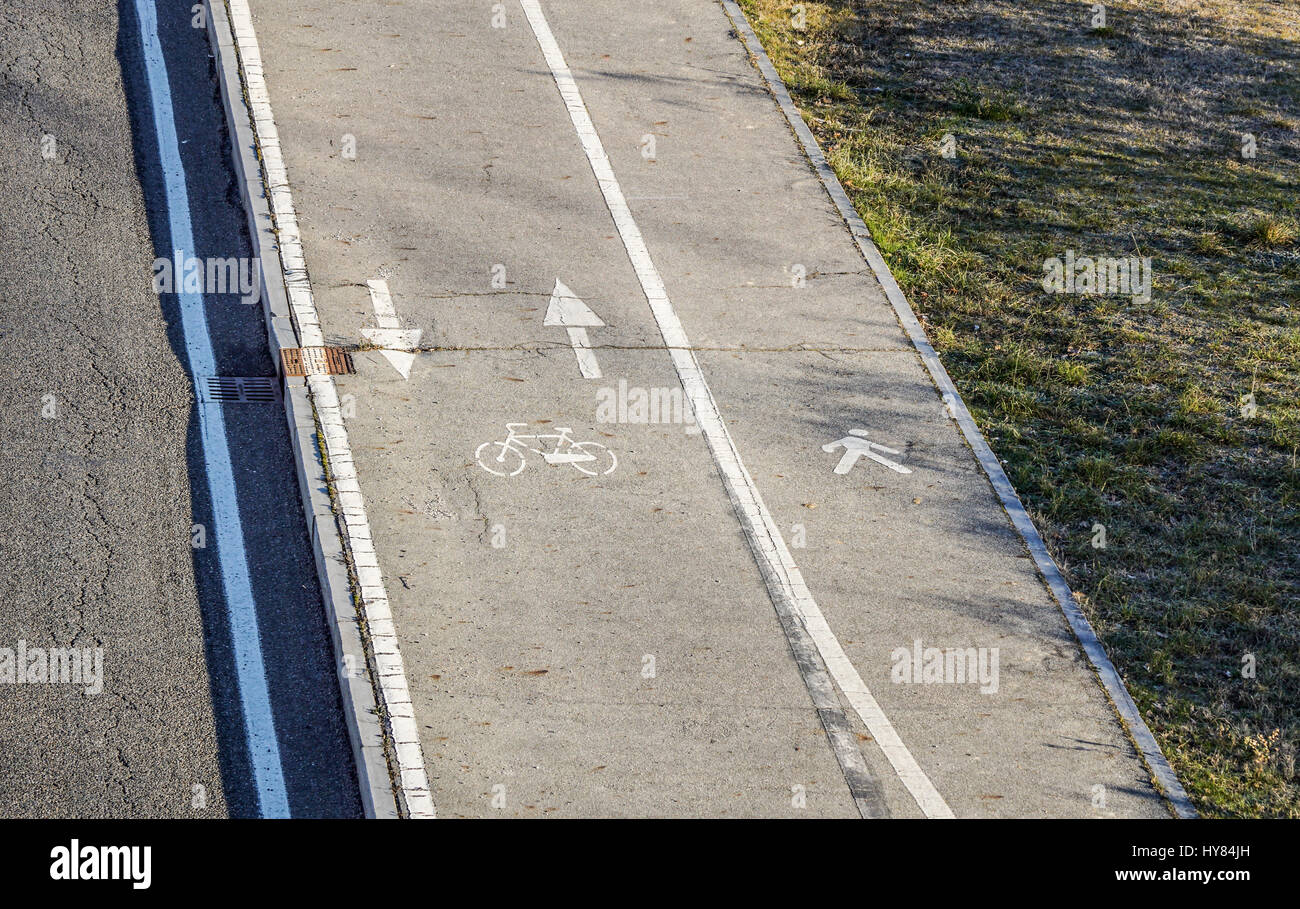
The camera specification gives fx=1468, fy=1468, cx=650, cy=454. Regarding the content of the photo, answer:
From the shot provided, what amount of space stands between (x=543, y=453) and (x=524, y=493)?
0.43m

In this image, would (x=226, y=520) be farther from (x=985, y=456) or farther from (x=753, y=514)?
(x=985, y=456)

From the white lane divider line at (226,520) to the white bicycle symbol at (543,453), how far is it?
1.64 metres

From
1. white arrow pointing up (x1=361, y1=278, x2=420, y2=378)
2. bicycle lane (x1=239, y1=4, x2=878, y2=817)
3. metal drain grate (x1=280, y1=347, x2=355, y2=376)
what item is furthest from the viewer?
white arrow pointing up (x1=361, y1=278, x2=420, y2=378)

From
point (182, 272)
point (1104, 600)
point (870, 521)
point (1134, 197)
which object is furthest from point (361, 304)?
point (1134, 197)

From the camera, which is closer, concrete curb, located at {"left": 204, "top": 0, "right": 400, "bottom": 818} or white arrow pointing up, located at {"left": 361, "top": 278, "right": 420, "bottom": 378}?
concrete curb, located at {"left": 204, "top": 0, "right": 400, "bottom": 818}

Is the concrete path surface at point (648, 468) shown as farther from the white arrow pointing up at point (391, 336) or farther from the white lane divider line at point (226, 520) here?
the white lane divider line at point (226, 520)

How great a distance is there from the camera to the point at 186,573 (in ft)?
28.1

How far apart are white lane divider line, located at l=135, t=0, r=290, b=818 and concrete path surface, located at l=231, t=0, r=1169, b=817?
0.76 metres

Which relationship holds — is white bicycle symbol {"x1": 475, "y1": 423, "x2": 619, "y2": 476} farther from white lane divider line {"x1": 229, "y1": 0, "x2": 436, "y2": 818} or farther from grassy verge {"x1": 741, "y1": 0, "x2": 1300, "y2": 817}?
grassy verge {"x1": 741, "y1": 0, "x2": 1300, "y2": 817}

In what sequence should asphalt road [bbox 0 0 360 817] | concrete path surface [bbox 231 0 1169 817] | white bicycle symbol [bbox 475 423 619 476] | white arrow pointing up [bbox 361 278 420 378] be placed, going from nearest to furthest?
asphalt road [bbox 0 0 360 817] → concrete path surface [bbox 231 0 1169 817] → white bicycle symbol [bbox 475 423 619 476] → white arrow pointing up [bbox 361 278 420 378]

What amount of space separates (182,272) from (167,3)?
4.49 meters

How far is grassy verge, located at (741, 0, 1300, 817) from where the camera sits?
8.85m

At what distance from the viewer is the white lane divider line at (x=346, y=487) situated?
25.0 ft

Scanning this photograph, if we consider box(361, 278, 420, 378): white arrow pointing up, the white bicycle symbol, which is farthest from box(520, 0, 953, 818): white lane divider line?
box(361, 278, 420, 378): white arrow pointing up
